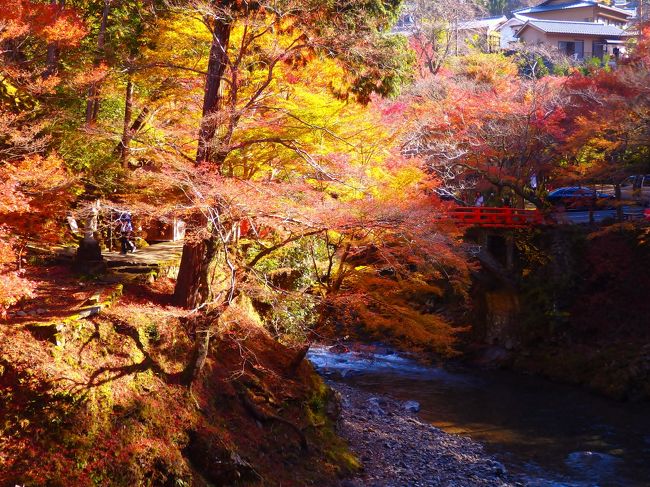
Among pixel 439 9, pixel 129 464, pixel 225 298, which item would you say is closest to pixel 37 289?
pixel 225 298

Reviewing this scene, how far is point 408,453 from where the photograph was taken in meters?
15.2

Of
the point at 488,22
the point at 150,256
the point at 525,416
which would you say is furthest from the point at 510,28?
the point at 150,256

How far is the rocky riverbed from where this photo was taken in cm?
1374

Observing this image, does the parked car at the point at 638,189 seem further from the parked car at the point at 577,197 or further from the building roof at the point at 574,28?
the building roof at the point at 574,28

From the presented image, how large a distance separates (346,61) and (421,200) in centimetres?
502

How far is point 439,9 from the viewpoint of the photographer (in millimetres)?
44375

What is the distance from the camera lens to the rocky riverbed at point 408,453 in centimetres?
1374

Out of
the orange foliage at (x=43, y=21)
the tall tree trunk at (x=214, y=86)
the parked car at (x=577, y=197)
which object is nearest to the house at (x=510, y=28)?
the parked car at (x=577, y=197)

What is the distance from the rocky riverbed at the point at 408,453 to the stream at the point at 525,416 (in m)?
0.76

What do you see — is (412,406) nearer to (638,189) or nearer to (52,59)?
(638,189)

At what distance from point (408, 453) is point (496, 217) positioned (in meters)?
11.5

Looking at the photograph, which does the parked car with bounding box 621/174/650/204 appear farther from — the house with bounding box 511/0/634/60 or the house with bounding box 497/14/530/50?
the house with bounding box 497/14/530/50

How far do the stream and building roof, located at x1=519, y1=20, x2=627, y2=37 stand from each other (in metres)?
28.7

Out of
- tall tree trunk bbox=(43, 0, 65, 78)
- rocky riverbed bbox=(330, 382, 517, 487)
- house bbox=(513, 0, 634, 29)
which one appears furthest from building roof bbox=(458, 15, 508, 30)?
rocky riverbed bbox=(330, 382, 517, 487)
